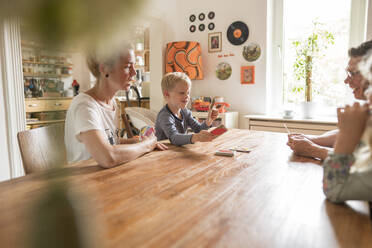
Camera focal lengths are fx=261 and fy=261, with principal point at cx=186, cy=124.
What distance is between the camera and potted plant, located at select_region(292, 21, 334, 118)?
9.19 ft

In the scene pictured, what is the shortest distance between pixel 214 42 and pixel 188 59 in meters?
0.45

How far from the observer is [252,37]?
3.17 m

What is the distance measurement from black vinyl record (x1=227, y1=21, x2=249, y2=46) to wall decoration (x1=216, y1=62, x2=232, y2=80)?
0.29 m

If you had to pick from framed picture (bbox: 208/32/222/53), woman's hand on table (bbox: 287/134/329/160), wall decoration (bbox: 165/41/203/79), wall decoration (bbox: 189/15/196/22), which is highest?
wall decoration (bbox: 189/15/196/22)

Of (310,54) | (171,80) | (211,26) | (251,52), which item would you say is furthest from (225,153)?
A: (211,26)

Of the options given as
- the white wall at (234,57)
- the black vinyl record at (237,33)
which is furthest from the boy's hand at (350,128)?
the black vinyl record at (237,33)

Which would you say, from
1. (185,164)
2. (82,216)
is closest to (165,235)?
(82,216)

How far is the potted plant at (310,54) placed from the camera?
9.19 ft

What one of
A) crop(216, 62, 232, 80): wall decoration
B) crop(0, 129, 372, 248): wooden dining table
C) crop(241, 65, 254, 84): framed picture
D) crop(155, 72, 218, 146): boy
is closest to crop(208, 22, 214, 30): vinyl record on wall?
crop(216, 62, 232, 80): wall decoration

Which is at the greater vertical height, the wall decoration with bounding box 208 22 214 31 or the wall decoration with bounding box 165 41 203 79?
the wall decoration with bounding box 208 22 214 31

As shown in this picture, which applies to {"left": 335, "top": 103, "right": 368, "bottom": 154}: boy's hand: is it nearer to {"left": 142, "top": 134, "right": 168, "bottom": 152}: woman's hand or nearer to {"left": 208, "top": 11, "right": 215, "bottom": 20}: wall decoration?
{"left": 142, "top": 134, "right": 168, "bottom": 152}: woman's hand

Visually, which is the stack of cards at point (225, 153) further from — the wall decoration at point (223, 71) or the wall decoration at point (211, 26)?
the wall decoration at point (211, 26)

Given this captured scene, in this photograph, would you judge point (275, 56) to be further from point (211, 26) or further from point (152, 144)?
point (152, 144)

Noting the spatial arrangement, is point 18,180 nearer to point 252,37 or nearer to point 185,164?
point 185,164
